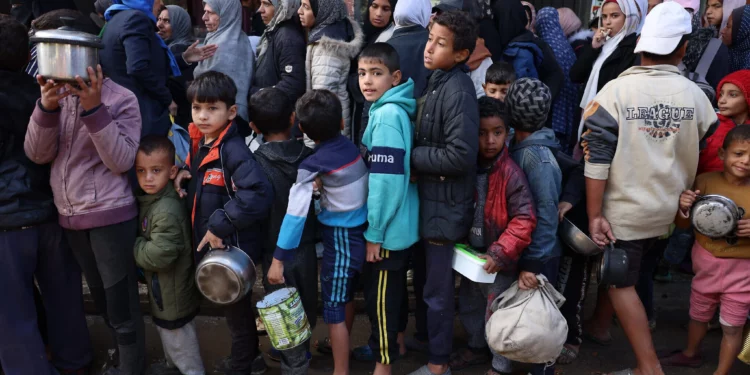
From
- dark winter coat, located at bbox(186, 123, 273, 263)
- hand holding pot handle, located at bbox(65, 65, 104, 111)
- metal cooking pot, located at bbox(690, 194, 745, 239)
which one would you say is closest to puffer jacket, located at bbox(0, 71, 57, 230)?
hand holding pot handle, located at bbox(65, 65, 104, 111)

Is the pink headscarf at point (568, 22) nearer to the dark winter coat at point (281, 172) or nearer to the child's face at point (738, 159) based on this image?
the child's face at point (738, 159)

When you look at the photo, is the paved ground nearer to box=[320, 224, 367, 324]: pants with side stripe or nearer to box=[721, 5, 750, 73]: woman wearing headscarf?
box=[320, 224, 367, 324]: pants with side stripe

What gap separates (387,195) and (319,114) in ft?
1.70

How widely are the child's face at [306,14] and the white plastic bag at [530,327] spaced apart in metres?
2.49

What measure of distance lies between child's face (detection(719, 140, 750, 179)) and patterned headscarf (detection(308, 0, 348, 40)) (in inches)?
105

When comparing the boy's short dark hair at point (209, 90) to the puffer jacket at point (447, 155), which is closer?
the puffer jacket at point (447, 155)

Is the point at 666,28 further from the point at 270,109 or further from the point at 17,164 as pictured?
the point at 17,164

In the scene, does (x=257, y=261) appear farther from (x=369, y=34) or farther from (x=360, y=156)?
(x=369, y=34)

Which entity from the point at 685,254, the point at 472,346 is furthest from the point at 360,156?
the point at 685,254

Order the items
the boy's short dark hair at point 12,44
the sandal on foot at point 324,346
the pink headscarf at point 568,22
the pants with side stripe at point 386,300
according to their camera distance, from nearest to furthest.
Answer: the boy's short dark hair at point 12,44, the pants with side stripe at point 386,300, the sandal on foot at point 324,346, the pink headscarf at point 568,22

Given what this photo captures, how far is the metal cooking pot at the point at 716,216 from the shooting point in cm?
304

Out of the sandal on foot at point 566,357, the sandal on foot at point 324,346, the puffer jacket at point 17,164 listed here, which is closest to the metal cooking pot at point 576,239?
the sandal on foot at point 566,357

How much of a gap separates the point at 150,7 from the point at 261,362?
221 centimetres

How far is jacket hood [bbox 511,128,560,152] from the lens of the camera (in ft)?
10.3
